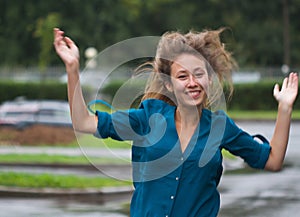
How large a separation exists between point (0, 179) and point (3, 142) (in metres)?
8.21

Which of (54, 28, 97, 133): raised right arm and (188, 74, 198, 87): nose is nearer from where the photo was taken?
(54, 28, 97, 133): raised right arm

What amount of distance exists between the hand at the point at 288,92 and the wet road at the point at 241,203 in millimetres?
6014

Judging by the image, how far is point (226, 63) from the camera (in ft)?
15.1

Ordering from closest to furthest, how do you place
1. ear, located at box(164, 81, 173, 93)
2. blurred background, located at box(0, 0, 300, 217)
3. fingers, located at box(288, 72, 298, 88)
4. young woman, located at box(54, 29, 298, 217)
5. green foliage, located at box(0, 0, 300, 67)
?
young woman, located at box(54, 29, 298, 217)
fingers, located at box(288, 72, 298, 88)
ear, located at box(164, 81, 173, 93)
blurred background, located at box(0, 0, 300, 217)
green foliage, located at box(0, 0, 300, 67)

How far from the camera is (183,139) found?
426 cm

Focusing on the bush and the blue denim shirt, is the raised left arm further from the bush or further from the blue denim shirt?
the bush

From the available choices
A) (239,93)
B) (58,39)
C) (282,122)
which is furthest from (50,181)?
(239,93)

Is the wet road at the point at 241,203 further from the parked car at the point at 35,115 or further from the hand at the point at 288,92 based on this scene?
the parked car at the point at 35,115

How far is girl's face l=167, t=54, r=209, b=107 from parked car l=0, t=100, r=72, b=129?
62.8 ft

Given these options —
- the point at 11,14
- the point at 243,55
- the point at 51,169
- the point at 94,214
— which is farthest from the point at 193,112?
the point at 243,55

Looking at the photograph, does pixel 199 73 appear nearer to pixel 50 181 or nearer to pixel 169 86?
pixel 169 86

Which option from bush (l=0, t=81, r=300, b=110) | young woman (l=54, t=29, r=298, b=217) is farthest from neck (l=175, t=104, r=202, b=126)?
bush (l=0, t=81, r=300, b=110)

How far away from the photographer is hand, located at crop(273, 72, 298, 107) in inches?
165

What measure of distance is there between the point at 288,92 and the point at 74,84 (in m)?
1.13
